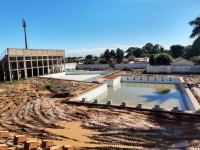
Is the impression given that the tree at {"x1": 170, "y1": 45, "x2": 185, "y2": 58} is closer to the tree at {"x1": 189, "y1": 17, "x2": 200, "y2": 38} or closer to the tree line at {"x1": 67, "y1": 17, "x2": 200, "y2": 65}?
the tree line at {"x1": 67, "y1": 17, "x2": 200, "y2": 65}

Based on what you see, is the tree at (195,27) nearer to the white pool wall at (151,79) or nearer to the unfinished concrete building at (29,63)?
the white pool wall at (151,79)

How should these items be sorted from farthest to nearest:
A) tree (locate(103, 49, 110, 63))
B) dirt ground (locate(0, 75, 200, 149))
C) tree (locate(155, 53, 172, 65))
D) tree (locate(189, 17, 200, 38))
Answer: tree (locate(103, 49, 110, 63)), tree (locate(155, 53, 172, 65)), tree (locate(189, 17, 200, 38)), dirt ground (locate(0, 75, 200, 149))

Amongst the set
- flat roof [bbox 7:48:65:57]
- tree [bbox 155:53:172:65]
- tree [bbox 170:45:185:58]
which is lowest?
tree [bbox 155:53:172:65]

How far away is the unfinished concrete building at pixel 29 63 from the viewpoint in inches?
948

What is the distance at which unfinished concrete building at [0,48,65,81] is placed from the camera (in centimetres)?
2408

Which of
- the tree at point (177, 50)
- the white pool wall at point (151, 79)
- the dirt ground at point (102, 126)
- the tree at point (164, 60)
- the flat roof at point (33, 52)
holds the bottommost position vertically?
the dirt ground at point (102, 126)

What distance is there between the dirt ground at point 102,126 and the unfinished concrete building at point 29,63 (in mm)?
12466

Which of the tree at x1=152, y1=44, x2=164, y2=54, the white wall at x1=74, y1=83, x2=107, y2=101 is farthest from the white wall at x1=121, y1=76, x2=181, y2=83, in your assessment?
the tree at x1=152, y1=44, x2=164, y2=54

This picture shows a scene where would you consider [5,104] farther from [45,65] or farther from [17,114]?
[45,65]

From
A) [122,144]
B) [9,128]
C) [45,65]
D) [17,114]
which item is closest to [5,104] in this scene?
[17,114]

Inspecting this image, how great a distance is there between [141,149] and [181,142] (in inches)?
62.9

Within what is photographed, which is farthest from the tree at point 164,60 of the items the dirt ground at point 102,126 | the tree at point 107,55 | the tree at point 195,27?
the dirt ground at point 102,126

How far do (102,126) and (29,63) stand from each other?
22.0 m

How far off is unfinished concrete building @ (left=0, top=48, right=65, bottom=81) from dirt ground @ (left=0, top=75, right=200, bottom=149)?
1247 cm
